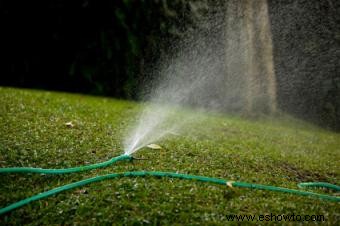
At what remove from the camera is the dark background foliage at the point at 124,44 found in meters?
10.6

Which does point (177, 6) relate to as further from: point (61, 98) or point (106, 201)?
point (106, 201)

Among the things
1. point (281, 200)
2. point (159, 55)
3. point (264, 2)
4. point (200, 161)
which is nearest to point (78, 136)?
point (200, 161)

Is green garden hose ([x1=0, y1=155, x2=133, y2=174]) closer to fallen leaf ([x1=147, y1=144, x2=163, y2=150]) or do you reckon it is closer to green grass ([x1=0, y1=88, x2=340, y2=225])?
green grass ([x1=0, y1=88, x2=340, y2=225])

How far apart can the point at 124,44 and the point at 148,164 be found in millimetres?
6537

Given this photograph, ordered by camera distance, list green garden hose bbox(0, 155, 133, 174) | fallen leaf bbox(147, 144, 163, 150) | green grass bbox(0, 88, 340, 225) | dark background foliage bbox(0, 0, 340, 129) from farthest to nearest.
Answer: dark background foliage bbox(0, 0, 340, 129), fallen leaf bbox(147, 144, 163, 150), green garden hose bbox(0, 155, 133, 174), green grass bbox(0, 88, 340, 225)

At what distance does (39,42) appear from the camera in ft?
35.3

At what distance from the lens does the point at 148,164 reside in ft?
16.3

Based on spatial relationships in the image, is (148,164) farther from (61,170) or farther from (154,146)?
(61,170)

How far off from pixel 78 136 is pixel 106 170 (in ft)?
4.74

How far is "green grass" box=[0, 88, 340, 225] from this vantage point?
3.82m

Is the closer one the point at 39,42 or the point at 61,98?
the point at 61,98

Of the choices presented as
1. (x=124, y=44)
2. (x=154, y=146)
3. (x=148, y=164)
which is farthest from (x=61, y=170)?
(x=124, y=44)

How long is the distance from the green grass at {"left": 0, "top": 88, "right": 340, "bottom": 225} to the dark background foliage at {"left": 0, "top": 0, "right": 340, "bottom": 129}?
241cm

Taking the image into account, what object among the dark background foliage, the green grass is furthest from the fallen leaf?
the dark background foliage
